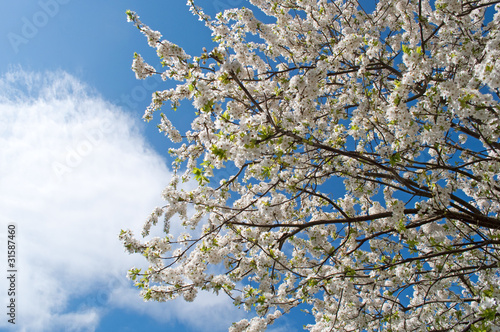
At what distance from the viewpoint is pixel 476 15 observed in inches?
241

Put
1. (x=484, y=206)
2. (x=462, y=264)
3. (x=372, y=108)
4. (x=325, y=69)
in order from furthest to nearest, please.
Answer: (x=484, y=206) < (x=462, y=264) < (x=372, y=108) < (x=325, y=69)

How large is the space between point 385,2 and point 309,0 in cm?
169

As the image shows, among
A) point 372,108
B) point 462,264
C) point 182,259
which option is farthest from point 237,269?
point 462,264

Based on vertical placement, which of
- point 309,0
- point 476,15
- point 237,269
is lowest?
point 237,269

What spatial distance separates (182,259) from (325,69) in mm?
4666

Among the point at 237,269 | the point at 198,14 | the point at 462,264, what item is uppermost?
the point at 198,14

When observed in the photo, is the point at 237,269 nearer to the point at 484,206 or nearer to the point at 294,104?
the point at 294,104

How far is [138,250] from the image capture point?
233 inches

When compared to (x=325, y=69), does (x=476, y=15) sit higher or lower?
higher

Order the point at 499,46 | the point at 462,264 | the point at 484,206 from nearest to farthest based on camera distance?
1. the point at 499,46
2. the point at 462,264
3. the point at 484,206

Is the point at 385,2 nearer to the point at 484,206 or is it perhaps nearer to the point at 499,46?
the point at 499,46

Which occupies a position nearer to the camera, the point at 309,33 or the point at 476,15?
the point at 476,15

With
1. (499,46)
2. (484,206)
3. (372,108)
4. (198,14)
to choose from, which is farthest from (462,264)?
(198,14)

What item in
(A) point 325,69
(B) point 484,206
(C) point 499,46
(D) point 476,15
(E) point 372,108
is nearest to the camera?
(C) point 499,46
